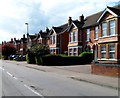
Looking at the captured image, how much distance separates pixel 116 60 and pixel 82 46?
12346mm

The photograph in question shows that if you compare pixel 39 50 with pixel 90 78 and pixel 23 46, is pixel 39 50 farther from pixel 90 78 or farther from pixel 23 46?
pixel 23 46

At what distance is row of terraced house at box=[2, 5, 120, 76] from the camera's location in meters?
23.3

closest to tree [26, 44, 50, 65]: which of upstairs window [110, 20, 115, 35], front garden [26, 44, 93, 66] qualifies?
front garden [26, 44, 93, 66]

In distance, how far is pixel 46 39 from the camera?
52.8 m

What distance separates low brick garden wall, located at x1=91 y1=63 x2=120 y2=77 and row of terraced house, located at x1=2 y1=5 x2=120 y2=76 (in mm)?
6748

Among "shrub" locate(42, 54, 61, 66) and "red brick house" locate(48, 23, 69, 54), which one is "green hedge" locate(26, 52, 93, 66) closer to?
"shrub" locate(42, 54, 61, 66)

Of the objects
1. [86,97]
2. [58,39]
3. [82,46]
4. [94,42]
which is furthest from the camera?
[58,39]

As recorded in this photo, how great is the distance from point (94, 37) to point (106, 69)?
16.5 m

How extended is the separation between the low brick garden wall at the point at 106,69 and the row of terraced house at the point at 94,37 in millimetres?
6748

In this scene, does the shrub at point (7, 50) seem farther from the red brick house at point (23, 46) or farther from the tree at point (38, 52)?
the tree at point (38, 52)

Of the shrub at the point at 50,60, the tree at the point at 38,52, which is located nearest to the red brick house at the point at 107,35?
the shrub at the point at 50,60

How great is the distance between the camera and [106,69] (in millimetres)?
15211

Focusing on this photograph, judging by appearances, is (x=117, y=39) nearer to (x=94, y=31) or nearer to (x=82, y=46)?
(x=94, y=31)

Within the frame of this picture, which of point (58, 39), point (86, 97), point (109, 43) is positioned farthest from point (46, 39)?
point (86, 97)
